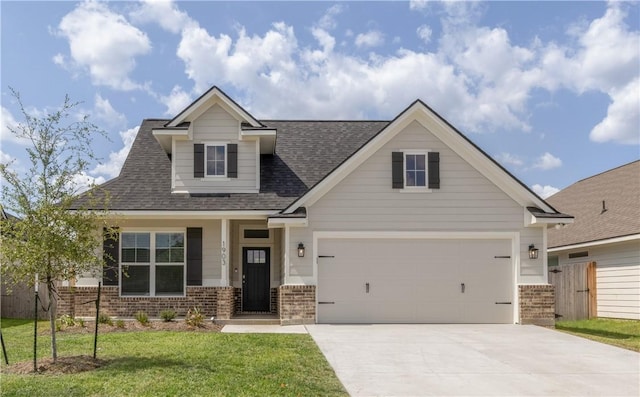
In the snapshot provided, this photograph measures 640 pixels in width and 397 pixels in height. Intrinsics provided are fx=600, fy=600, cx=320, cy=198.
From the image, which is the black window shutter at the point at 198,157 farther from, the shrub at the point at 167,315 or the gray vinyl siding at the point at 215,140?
the shrub at the point at 167,315

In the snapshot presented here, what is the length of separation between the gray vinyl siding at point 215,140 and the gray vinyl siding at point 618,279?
440 inches

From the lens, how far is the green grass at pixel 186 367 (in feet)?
25.5

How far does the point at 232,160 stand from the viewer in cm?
1727

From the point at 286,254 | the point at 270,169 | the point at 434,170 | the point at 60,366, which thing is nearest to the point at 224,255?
the point at 286,254

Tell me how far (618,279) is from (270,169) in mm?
11078

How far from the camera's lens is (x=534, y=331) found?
1441 cm

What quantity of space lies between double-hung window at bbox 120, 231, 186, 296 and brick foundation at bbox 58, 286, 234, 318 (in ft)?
0.79

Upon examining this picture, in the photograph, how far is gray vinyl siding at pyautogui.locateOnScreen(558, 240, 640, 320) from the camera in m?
17.4

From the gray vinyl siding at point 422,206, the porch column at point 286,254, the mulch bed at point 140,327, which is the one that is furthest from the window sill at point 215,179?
the mulch bed at point 140,327

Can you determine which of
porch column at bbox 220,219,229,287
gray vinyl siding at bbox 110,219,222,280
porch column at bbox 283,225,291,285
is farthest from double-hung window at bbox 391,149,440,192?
gray vinyl siding at bbox 110,219,222,280

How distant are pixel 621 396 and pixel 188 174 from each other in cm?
1246

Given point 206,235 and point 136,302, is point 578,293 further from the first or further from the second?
point 136,302

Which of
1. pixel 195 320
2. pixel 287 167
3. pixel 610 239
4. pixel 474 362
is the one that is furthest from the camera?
pixel 287 167

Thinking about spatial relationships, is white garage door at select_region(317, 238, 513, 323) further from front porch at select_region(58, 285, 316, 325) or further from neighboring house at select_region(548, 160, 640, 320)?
neighboring house at select_region(548, 160, 640, 320)
